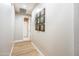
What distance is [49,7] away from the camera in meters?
1.97

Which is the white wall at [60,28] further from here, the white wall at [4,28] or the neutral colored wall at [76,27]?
the white wall at [4,28]

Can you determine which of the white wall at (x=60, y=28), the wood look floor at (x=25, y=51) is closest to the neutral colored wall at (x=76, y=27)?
the white wall at (x=60, y=28)

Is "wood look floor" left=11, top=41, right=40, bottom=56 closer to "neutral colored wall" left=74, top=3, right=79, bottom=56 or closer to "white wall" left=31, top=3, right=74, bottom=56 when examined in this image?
"white wall" left=31, top=3, right=74, bottom=56

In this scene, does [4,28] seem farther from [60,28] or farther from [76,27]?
[76,27]

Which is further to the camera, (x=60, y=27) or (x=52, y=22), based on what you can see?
(x=52, y=22)

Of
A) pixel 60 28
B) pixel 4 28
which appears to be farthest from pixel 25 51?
pixel 60 28

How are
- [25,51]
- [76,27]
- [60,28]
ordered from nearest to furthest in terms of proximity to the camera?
1. [76,27]
2. [60,28]
3. [25,51]

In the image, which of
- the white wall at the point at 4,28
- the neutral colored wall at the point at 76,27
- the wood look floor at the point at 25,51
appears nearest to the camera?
the neutral colored wall at the point at 76,27

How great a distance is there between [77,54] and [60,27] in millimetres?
531

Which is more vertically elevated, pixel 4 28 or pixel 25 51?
pixel 4 28

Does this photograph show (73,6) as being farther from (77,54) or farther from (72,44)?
(77,54)

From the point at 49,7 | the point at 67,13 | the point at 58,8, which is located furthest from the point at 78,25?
the point at 49,7

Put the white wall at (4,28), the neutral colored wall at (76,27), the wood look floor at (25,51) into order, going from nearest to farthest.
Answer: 1. the neutral colored wall at (76,27)
2. the white wall at (4,28)
3. the wood look floor at (25,51)

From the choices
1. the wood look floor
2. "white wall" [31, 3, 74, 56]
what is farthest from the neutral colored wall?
the wood look floor
